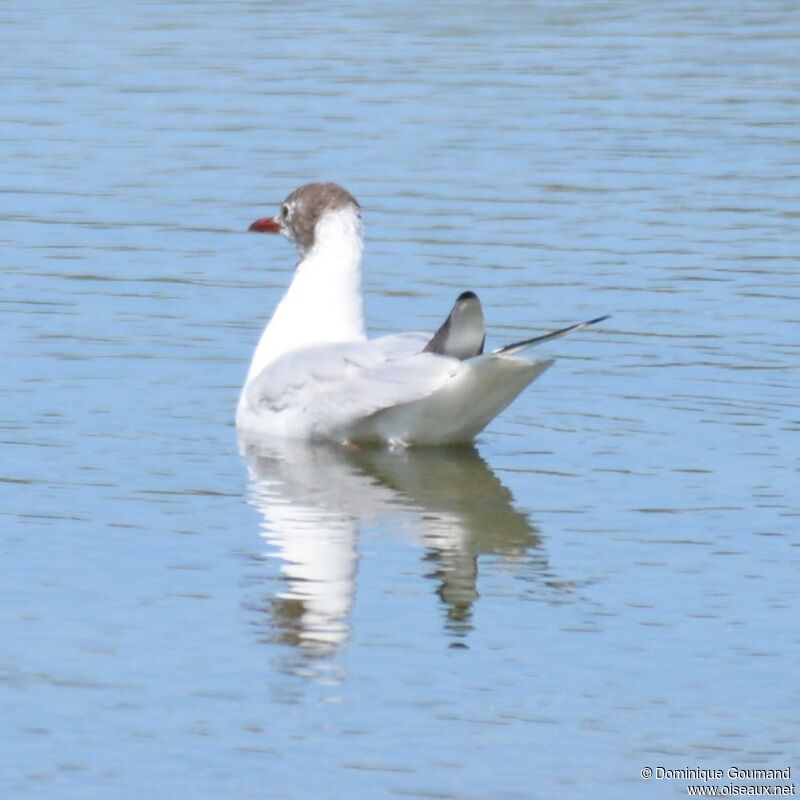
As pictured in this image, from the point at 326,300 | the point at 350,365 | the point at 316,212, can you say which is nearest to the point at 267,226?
the point at 316,212

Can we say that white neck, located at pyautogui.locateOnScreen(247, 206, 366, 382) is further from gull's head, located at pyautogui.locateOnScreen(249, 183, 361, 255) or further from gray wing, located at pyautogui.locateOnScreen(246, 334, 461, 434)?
gray wing, located at pyautogui.locateOnScreen(246, 334, 461, 434)

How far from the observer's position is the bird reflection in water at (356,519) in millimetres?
7793

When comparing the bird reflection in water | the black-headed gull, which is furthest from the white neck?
the bird reflection in water

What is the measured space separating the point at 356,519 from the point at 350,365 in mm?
1243

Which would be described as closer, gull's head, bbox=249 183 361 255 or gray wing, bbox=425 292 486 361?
gray wing, bbox=425 292 486 361

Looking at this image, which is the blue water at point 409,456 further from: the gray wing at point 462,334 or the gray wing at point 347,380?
the gray wing at point 462,334

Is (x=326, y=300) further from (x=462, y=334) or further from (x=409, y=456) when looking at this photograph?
(x=462, y=334)

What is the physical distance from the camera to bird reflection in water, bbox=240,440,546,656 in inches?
307

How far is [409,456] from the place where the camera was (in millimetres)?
10258

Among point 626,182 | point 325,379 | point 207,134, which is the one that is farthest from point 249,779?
point 207,134

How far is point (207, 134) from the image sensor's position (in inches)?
690

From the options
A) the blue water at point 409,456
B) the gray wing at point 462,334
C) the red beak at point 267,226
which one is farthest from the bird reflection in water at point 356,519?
the red beak at point 267,226

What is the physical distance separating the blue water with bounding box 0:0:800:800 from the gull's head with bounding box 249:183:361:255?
77cm

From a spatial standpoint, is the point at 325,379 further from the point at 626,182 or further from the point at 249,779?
the point at 626,182
